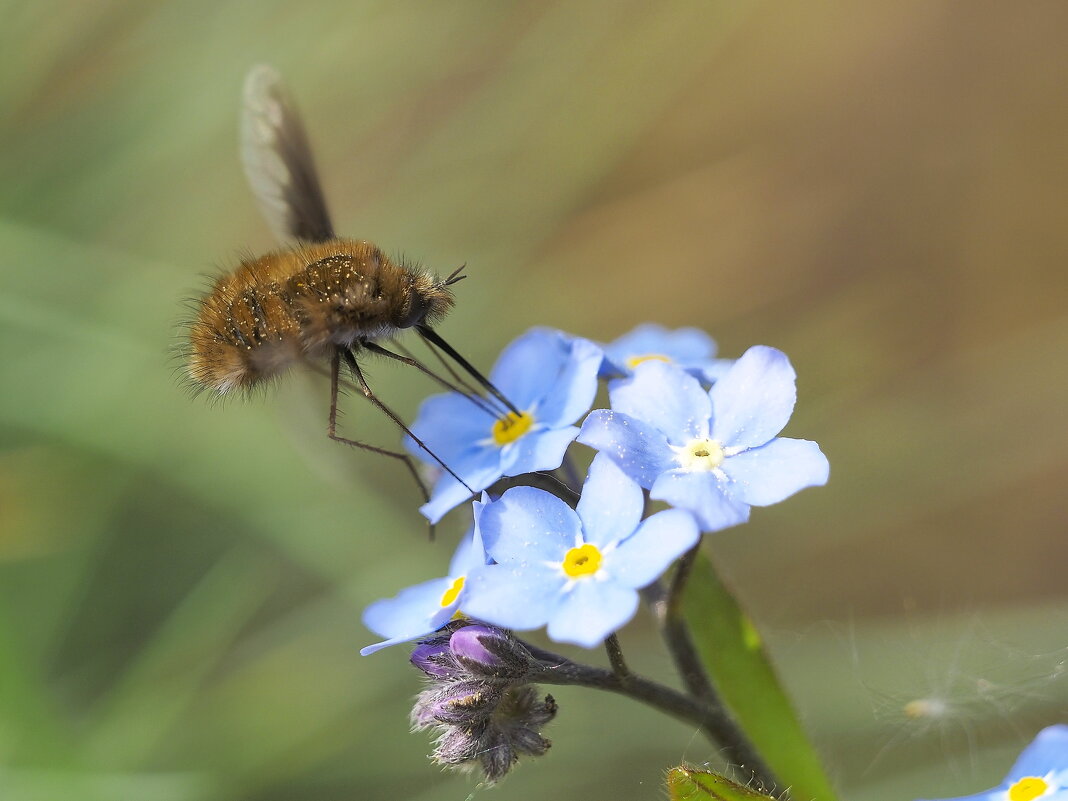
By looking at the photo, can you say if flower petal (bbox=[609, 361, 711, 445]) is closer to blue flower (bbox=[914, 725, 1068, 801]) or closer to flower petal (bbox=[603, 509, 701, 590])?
flower petal (bbox=[603, 509, 701, 590])

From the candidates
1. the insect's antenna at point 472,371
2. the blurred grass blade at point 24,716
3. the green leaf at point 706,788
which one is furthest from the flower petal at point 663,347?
the blurred grass blade at point 24,716

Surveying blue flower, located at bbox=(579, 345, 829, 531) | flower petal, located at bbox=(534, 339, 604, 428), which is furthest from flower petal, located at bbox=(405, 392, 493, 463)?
blue flower, located at bbox=(579, 345, 829, 531)

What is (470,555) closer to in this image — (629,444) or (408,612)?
(408,612)

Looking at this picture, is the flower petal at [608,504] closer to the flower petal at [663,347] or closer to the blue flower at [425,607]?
the blue flower at [425,607]

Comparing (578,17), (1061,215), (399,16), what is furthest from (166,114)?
(1061,215)

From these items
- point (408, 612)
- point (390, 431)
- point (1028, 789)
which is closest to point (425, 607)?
point (408, 612)

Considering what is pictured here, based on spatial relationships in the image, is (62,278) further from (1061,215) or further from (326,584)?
(1061,215)
